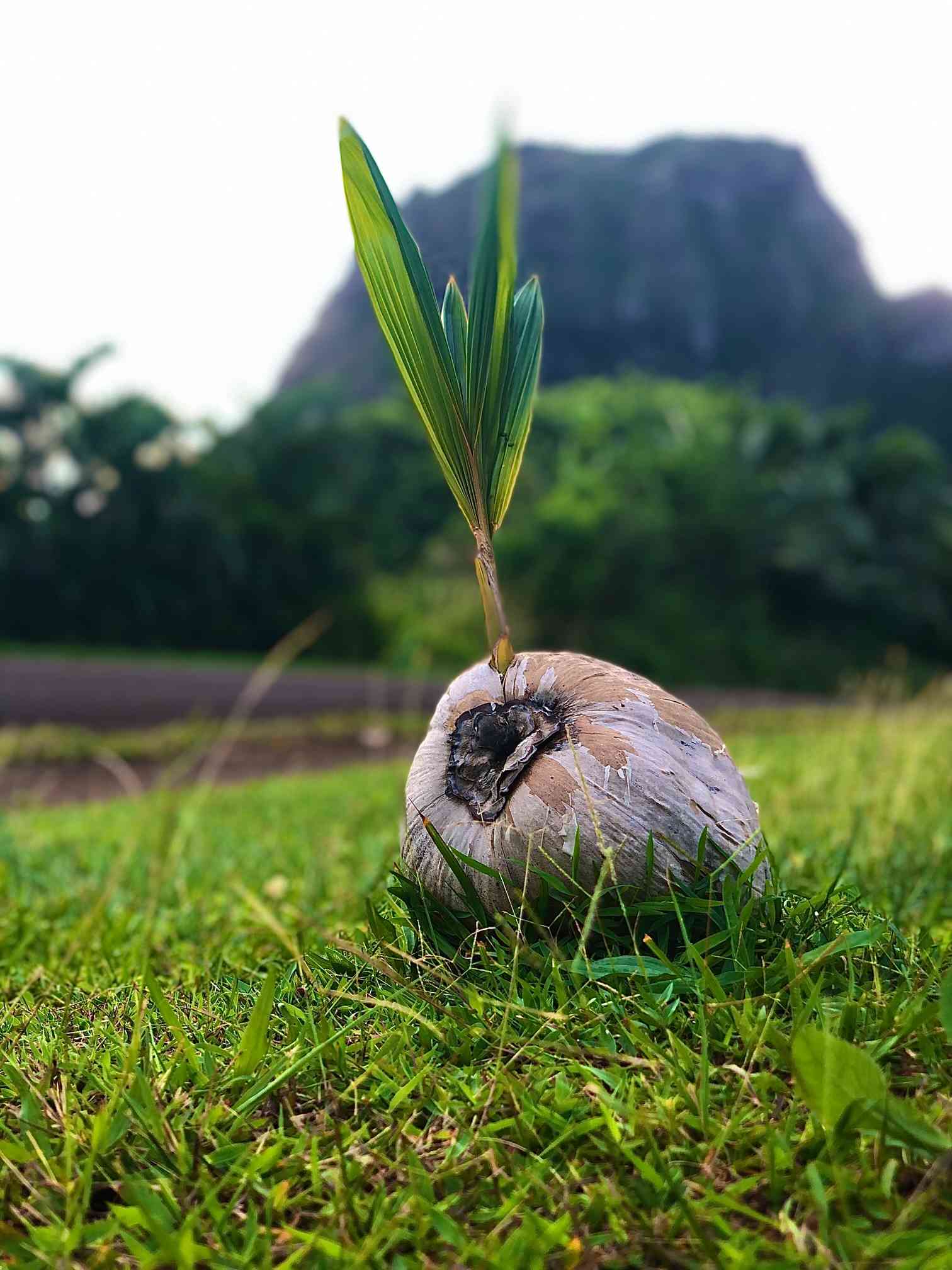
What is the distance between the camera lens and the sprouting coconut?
1108mm

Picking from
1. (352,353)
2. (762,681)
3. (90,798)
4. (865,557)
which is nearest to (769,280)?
(352,353)

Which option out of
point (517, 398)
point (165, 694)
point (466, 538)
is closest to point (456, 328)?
point (517, 398)

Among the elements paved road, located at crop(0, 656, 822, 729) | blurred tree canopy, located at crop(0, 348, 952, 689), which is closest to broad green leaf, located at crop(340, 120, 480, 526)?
paved road, located at crop(0, 656, 822, 729)

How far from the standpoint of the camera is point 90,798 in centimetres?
541

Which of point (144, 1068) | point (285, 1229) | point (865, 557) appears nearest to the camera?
point (285, 1229)

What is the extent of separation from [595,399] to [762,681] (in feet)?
38.6

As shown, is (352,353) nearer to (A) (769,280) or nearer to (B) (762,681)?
(A) (769,280)

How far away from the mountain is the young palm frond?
3918cm

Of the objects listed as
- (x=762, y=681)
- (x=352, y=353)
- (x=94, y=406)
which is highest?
(x=352, y=353)

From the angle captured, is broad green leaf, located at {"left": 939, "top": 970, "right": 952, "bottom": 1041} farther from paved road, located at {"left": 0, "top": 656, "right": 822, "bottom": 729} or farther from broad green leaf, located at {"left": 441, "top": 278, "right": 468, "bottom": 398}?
paved road, located at {"left": 0, "top": 656, "right": 822, "bottom": 729}

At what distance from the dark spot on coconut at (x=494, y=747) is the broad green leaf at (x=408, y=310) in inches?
10.7

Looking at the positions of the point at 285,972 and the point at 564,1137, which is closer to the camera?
the point at 564,1137

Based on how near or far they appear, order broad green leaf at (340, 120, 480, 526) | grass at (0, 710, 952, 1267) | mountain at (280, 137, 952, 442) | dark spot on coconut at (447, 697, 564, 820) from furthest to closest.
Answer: mountain at (280, 137, 952, 442), dark spot on coconut at (447, 697, 564, 820), broad green leaf at (340, 120, 480, 526), grass at (0, 710, 952, 1267)

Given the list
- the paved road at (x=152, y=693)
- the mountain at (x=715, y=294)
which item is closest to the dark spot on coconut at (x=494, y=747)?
the paved road at (x=152, y=693)
